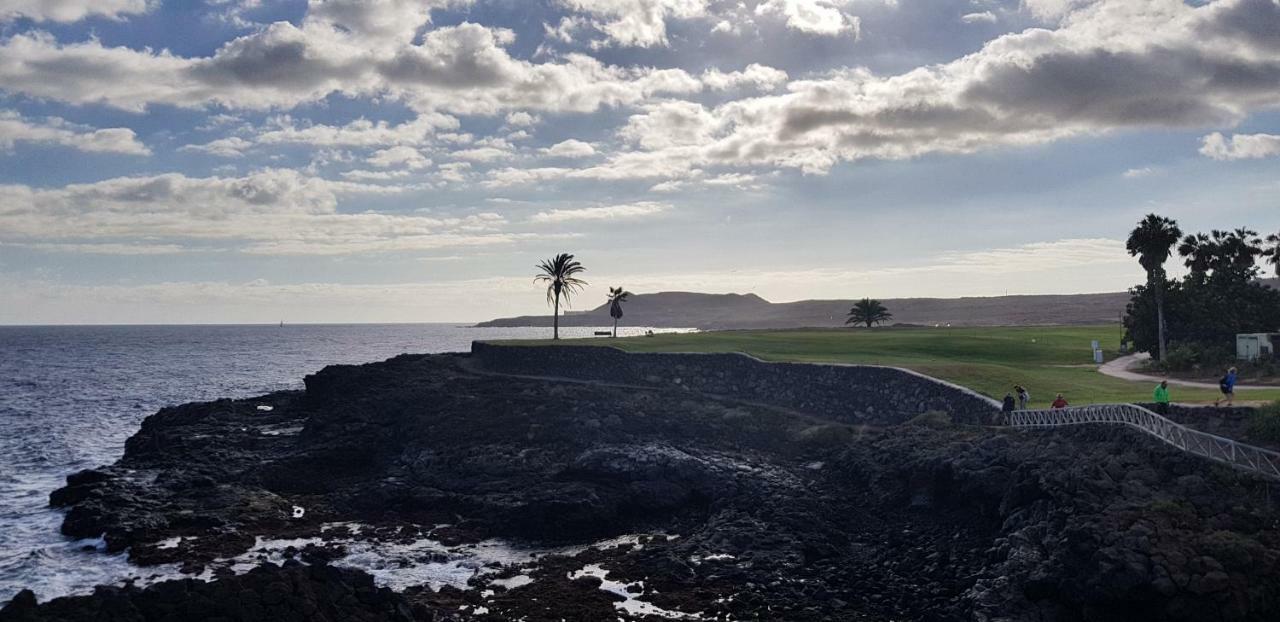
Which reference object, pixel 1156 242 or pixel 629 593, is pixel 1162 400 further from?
pixel 1156 242

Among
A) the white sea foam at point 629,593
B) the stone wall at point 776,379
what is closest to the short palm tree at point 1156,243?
the stone wall at point 776,379

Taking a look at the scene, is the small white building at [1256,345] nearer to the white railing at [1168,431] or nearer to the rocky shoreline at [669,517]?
the rocky shoreline at [669,517]

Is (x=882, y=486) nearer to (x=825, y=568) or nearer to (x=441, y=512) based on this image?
(x=825, y=568)

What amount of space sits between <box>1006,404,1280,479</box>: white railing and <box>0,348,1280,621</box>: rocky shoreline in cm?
39

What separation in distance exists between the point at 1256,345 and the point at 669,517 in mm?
30428

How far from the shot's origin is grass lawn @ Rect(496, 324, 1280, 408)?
38.6 m

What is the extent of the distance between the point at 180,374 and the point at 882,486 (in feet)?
311

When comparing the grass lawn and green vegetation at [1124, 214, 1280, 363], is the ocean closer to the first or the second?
the grass lawn

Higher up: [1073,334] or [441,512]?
[1073,334]

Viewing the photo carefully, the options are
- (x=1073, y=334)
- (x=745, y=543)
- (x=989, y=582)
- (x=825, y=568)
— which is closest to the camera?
(x=989, y=582)

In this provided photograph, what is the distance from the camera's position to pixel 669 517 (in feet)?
106

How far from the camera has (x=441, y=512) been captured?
3384cm

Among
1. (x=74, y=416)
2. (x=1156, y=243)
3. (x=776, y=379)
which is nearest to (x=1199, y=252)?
(x=1156, y=243)

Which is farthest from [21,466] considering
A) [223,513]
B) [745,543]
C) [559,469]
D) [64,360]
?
[64,360]
